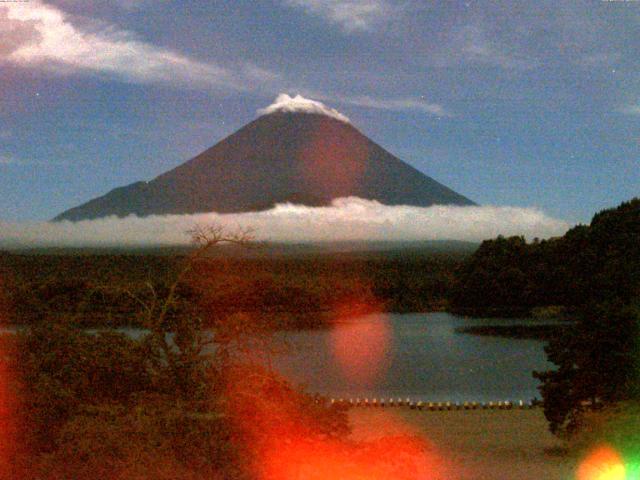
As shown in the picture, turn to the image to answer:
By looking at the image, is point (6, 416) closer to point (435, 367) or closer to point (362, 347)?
point (435, 367)

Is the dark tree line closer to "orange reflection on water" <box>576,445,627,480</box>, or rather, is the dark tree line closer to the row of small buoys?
the row of small buoys

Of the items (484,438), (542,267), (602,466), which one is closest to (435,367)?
Answer: (484,438)

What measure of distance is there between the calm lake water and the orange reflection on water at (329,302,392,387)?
0.03m

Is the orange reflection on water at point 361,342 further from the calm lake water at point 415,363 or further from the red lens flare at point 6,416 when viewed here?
the red lens flare at point 6,416

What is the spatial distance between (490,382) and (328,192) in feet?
77.9

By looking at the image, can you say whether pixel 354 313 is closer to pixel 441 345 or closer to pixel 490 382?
pixel 441 345

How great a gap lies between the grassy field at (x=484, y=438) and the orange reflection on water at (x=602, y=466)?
13cm

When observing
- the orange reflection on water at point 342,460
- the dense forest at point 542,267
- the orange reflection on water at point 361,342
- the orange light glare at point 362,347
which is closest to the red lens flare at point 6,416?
the orange reflection on water at point 342,460

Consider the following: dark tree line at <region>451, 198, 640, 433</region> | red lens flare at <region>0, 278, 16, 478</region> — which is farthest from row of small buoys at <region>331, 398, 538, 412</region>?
red lens flare at <region>0, 278, 16, 478</region>

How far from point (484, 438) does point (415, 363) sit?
12.7m

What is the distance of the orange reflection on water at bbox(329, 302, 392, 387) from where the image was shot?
2320 cm

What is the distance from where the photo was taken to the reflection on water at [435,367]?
66.0 feet

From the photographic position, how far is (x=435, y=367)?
25.0 meters

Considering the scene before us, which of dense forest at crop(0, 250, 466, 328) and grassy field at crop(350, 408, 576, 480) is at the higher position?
dense forest at crop(0, 250, 466, 328)
